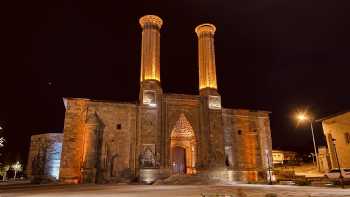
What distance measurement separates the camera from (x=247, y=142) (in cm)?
2916

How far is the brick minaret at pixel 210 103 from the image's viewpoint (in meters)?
26.9

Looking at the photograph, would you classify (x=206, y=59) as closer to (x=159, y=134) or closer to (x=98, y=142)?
(x=159, y=134)

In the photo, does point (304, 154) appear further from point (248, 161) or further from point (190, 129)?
point (190, 129)

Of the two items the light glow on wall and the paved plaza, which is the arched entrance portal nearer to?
the light glow on wall

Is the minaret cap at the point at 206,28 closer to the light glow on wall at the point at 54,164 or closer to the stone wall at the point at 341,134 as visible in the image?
the stone wall at the point at 341,134

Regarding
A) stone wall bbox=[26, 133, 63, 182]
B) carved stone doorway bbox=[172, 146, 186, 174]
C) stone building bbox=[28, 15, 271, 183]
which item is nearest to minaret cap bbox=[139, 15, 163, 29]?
stone building bbox=[28, 15, 271, 183]

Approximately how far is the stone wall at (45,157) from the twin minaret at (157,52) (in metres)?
11.7

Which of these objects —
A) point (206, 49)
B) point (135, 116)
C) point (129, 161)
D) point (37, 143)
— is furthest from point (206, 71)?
point (37, 143)

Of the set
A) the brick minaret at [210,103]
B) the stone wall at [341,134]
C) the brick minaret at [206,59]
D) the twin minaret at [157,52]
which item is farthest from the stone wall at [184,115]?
the stone wall at [341,134]

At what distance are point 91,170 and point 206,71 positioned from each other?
15.2 m

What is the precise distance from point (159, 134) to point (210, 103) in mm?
6164

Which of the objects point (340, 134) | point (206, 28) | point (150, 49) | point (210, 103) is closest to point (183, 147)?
point (210, 103)

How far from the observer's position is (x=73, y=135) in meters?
24.8

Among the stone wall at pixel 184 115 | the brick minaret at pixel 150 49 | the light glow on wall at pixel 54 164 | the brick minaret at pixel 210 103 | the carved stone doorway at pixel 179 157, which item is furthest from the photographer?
the carved stone doorway at pixel 179 157
